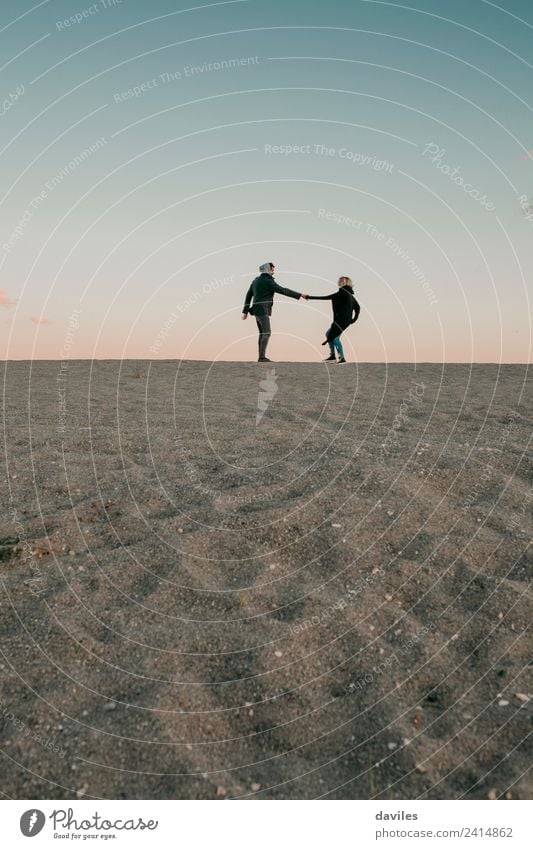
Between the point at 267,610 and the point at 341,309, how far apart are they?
15378mm

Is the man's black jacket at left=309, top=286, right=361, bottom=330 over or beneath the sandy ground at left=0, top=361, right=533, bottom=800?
over

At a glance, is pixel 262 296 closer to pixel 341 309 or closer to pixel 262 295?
pixel 262 295

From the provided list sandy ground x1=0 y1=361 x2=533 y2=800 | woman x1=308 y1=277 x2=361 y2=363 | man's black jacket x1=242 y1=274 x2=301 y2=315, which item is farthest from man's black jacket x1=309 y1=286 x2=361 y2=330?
sandy ground x1=0 y1=361 x2=533 y2=800

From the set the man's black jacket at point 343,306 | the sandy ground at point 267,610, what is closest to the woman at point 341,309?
the man's black jacket at point 343,306

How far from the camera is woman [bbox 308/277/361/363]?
2011 cm

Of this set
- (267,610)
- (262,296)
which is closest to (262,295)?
(262,296)

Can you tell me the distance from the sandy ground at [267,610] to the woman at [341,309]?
29.1 ft

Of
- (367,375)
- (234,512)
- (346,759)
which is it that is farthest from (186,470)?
(367,375)

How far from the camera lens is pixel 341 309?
66.6ft

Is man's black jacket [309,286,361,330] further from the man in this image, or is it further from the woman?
the man

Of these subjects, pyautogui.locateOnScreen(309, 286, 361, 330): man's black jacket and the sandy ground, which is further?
pyautogui.locateOnScreen(309, 286, 361, 330): man's black jacket

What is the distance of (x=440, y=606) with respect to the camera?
20.6 ft

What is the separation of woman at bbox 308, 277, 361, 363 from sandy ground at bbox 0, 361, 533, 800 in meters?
8.87

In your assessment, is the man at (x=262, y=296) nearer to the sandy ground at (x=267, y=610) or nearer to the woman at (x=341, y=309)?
the woman at (x=341, y=309)
